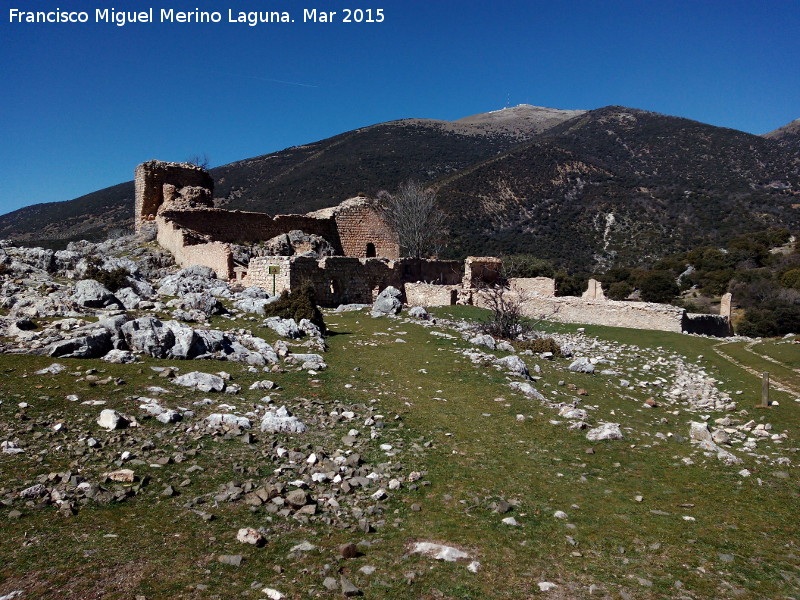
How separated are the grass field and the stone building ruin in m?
11.1

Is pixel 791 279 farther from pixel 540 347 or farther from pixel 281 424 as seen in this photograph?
pixel 281 424

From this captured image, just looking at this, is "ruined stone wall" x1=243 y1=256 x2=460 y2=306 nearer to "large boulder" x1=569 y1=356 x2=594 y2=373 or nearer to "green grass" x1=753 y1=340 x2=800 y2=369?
"large boulder" x1=569 y1=356 x2=594 y2=373

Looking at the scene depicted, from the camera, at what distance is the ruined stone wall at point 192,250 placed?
19906mm

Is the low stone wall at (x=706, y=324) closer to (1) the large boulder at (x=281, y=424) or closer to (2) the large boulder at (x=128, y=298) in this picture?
Answer: (2) the large boulder at (x=128, y=298)

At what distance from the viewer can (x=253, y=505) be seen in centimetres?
487

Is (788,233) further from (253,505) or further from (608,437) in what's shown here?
(253,505)

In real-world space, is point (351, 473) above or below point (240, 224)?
below

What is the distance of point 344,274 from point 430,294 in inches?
180

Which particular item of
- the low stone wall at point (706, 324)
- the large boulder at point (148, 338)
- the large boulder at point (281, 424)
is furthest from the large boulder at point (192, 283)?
the low stone wall at point (706, 324)

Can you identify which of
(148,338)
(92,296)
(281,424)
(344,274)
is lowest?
(281,424)

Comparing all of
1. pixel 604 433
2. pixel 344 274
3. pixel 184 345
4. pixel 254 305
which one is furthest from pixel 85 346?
pixel 344 274

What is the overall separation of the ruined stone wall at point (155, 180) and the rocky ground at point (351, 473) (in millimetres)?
15086

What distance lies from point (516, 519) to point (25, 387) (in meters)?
6.01

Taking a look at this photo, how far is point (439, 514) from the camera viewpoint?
16.4 ft
